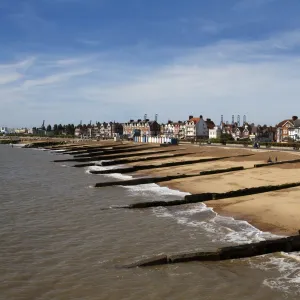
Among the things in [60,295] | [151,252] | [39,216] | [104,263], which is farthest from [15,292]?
[39,216]

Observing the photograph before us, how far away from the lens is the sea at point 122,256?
1099 cm

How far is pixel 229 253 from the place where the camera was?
13.1m

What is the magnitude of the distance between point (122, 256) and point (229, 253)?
3557 mm

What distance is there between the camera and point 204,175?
1428 inches

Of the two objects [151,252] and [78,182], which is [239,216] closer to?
[151,252]

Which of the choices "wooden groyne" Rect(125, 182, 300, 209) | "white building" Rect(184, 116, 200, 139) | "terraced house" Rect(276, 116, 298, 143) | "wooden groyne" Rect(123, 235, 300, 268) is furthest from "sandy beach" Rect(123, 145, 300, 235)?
"white building" Rect(184, 116, 200, 139)

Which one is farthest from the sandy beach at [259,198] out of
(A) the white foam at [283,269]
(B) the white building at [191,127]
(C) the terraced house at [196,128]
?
(B) the white building at [191,127]

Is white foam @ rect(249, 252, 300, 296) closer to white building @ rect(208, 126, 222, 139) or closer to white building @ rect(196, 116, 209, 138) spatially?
white building @ rect(208, 126, 222, 139)

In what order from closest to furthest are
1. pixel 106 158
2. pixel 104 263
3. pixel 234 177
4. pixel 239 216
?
pixel 104 263 → pixel 239 216 → pixel 234 177 → pixel 106 158

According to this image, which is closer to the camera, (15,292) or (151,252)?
(15,292)

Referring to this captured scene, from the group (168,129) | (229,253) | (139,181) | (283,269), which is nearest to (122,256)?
(229,253)

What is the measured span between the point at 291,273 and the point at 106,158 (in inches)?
2185

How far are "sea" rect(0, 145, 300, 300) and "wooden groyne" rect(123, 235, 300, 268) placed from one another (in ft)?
0.70

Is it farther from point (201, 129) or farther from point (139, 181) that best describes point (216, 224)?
point (201, 129)
